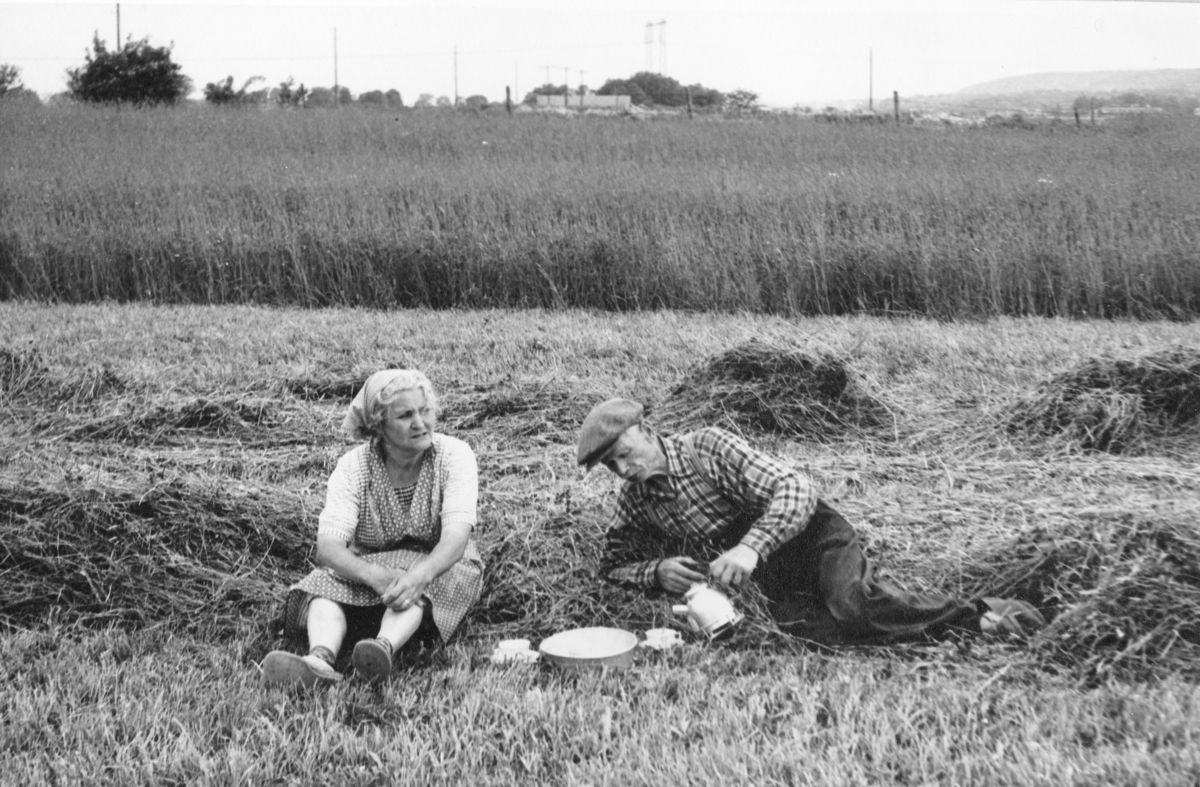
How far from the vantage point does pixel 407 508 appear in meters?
3.88

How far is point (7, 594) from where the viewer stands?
3996mm

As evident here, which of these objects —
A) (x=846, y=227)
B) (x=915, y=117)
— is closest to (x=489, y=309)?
(x=846, y=227)

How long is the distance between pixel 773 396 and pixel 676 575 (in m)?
2.44

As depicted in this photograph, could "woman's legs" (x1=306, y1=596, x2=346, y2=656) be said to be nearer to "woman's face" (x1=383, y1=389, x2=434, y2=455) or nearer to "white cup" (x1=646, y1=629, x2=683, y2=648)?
"woman's face" (x1=383, y1=389, x2=434, y2=455)

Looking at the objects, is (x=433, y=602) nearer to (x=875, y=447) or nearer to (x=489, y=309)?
(x=875, y=447)

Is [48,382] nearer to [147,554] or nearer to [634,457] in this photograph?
[147,554]

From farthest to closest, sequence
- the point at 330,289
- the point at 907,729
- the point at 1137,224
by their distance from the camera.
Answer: the point at 1137,224 → the point at 330,289 → the point at 907,729

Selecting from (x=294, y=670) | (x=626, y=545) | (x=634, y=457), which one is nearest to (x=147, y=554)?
(x=294, y=670)

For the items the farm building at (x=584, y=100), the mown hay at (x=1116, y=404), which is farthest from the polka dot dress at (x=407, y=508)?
the farm building at (x=584, y=100)

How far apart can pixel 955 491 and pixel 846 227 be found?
7.32 meters

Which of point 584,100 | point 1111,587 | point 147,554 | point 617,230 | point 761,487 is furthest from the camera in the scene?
point 584,100

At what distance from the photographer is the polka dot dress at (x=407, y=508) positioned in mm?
3785

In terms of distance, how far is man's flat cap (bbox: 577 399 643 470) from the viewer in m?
3.58

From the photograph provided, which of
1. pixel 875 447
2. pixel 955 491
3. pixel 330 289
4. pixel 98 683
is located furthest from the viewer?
pixel 330 289
